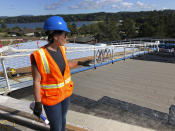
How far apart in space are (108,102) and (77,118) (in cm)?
125

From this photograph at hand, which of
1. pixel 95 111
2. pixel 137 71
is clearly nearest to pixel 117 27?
pixel 137 71

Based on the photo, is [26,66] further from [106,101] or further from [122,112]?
[122,112]

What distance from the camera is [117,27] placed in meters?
60.2

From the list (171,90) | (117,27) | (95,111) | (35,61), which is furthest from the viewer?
(117,27)

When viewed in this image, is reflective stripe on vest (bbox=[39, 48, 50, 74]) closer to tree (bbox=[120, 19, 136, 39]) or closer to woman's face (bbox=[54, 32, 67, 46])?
woman's face (bbox=[54, 32, 67, 46])

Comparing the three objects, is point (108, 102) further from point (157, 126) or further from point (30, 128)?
point (30, 128)

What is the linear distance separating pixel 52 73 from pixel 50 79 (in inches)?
3.4

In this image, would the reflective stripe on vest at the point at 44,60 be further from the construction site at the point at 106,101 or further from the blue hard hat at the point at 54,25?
the construction site at the point at 106,101

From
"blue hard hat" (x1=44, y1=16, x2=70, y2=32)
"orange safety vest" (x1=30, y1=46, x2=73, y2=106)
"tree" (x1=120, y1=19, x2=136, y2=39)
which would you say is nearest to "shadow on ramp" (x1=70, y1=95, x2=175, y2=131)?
"orange safety vest" (x1=30, y1=46, x2=73, y2=106)

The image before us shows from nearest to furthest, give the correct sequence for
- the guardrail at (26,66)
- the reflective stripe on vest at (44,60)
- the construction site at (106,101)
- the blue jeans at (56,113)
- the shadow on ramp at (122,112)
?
the reflective stripe on vest at (44,60) < the blue jeans at (56,113) < the construction site at (106,101) < the shadow on ramp at (122,112) < the guardrail at (26,66)

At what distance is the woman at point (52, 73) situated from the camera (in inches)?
65.7

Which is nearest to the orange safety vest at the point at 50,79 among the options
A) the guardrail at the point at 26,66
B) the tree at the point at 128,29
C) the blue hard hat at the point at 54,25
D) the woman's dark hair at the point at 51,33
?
the woman's dark hair at the point at 51,33

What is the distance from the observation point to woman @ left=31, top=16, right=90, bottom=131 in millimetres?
1669

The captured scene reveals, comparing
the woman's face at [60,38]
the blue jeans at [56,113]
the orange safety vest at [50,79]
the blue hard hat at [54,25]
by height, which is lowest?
the blue jeans at [56,113]
